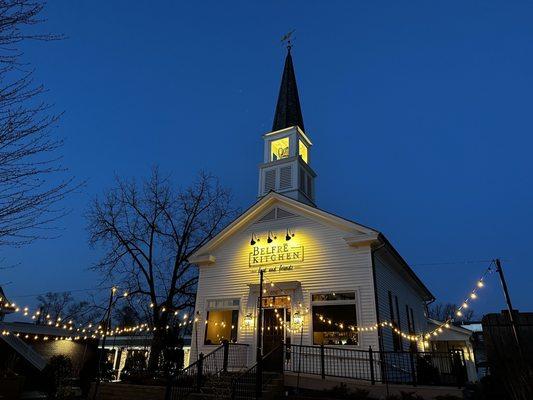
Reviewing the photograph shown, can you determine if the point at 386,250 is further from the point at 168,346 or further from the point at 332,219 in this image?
the point at 168,346

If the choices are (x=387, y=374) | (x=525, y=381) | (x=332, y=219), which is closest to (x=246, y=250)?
(x=332, y=219)

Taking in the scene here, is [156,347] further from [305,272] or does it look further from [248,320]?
[305,272]

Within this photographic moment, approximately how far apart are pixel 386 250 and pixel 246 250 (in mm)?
5729

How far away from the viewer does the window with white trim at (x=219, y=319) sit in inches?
621

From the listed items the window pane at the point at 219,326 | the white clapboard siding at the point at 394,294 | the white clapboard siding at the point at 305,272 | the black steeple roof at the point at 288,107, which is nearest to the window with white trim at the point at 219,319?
the window pane at the point at 219,326

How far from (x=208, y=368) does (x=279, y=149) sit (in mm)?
12073

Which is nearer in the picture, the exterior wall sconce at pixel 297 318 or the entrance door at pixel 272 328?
the exterior wall sconce at pixel 297 318

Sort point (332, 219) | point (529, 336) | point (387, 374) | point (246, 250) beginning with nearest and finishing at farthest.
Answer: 1. point (529, 336)
2. point (387, 374)
3. point (332, 219)
4. point (246, 250)

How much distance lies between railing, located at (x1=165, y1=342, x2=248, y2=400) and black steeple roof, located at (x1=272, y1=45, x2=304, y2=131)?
13042 mm

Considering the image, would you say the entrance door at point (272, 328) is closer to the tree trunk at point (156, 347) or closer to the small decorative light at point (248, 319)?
the small decorative light at point (248, 319)

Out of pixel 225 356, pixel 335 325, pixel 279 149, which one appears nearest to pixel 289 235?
pixel 335 325

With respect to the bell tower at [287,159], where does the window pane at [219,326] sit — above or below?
below

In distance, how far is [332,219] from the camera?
14.8 meters

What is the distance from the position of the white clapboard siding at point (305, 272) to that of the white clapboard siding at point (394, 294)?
74cm
